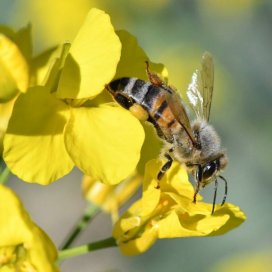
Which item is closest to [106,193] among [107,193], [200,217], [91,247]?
[107,193]

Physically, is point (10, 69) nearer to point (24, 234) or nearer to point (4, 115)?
point (4, 115)

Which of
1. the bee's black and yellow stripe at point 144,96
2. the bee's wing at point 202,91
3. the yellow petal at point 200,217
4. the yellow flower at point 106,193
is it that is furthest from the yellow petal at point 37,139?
the yellow flower at point 106,193

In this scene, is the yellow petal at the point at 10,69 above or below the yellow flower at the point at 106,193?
above

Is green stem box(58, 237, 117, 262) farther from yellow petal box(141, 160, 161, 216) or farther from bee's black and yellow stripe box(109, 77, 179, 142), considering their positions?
bee's black and yellow stripe box(109, 77, 179, 142)

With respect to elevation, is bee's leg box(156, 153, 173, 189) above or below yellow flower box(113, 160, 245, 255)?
above

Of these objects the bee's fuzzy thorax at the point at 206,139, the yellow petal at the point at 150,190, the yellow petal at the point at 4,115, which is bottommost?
the yellow petal at the point at 4,115


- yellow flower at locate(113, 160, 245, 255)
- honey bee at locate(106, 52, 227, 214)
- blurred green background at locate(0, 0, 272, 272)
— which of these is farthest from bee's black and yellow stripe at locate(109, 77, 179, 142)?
blurred green background at locate(0, 0, 272, 272)

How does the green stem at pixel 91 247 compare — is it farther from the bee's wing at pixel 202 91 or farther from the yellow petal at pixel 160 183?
the bee's wing at pixel 202 91

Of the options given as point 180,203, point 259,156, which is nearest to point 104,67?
point 180,203
